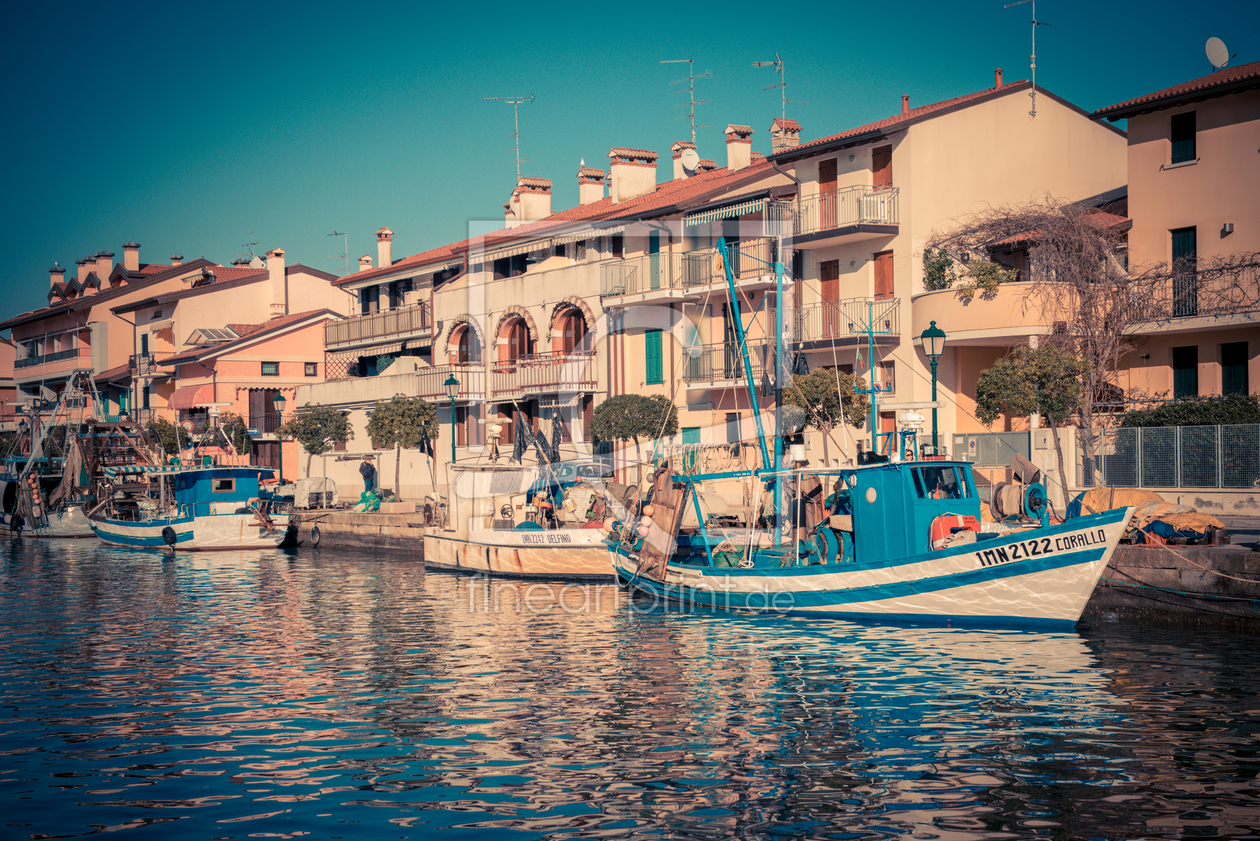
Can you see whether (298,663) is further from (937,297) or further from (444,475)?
(444,475)

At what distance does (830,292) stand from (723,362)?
4245 mm

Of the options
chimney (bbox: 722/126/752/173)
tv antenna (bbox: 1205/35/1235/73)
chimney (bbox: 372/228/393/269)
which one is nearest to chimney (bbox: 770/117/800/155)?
chimney (bbox: 722/126/752/173)

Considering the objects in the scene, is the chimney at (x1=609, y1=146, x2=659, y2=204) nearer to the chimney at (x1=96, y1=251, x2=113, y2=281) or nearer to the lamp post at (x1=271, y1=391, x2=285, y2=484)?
the lamp post at (x1=271, y1=391, x2=285, y2=484)

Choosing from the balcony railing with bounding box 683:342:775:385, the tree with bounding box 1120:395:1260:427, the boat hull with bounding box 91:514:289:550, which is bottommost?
the boat hull with bounding box 91:514:289:550

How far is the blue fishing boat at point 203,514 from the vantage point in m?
42.4

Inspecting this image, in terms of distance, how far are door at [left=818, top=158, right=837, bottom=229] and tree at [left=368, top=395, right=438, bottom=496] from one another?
1832 cm

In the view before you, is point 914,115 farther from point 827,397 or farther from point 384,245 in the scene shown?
point 384,245

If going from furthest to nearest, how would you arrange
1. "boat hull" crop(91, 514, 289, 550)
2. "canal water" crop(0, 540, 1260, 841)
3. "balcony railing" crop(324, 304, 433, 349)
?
1. "balcony railing" crop(324, 304, 433, 349)
2. "boat hull" crop(91, 514, 289, 550)
3. "canal water" crop(0, 540, 1260, 841)

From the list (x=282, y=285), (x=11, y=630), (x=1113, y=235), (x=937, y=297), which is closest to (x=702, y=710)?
(x=11, y=630)

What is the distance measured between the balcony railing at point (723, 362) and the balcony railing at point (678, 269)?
2277 mm

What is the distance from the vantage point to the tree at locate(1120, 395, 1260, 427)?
27219 mm

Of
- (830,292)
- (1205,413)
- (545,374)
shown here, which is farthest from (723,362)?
(1205,413)

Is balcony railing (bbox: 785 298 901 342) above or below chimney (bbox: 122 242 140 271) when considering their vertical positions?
below

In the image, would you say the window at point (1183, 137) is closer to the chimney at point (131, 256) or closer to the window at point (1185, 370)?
the window at point (1185, 370)
